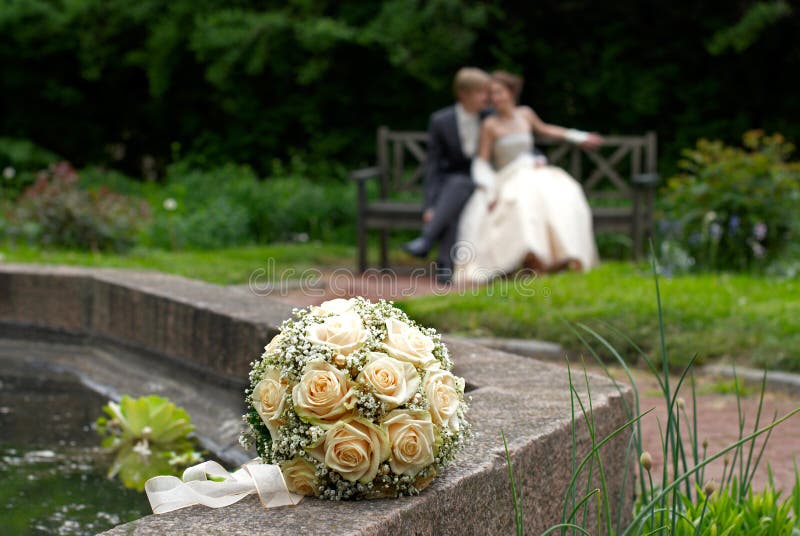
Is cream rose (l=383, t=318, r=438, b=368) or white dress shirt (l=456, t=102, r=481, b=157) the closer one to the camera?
cream rose (l=383, t=318, r=438, b=368)

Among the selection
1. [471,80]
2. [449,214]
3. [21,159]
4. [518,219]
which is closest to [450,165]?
[449,214]

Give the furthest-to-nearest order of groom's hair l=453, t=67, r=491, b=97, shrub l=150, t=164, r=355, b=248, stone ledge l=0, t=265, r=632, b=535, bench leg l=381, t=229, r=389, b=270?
shrub l=150, t=164, r=355, b=248 < bench leg l=381, t=229, r=389, b=270 < groom's hair l=453, t=67, r=491, b=97 < stone ledge l=0, t=265, r=632, b=535

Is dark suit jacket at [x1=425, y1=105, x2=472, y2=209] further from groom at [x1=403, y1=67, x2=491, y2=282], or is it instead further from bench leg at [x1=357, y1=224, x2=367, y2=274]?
bench leg at [x1=357, y1=224, x2=367, y2=274]

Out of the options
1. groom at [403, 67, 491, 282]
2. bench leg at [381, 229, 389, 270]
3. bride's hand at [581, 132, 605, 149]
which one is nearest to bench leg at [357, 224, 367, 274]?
bench leg at [381, 229, 389, 270]

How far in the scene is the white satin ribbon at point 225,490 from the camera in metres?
1.78

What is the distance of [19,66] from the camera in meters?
14.1

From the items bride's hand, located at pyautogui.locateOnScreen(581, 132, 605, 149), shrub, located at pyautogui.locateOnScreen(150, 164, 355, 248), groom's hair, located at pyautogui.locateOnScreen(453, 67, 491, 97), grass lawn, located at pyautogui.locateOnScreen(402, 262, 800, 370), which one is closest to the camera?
grass lawn, located at pyautogui.locateOnScreen(402, 262, 800, 370)

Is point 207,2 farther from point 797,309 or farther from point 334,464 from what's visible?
point 334,464

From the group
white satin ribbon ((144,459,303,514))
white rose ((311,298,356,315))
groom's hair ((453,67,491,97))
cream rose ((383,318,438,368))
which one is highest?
groom's hair ((453,67,491,97))

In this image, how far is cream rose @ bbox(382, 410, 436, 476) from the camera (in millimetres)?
1768

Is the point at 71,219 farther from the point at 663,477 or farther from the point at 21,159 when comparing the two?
the point at 663,477

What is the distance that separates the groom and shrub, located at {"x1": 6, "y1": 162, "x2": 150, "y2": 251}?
227 centimetres

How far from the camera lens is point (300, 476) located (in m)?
1.81

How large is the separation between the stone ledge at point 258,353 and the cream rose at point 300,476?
0.04 metres
